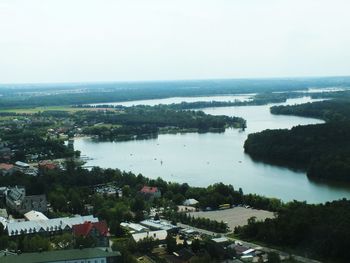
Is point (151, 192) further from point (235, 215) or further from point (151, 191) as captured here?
point (235, 215)

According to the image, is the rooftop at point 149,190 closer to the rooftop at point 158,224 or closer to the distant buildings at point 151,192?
Result: the distant buildings at point 151,192

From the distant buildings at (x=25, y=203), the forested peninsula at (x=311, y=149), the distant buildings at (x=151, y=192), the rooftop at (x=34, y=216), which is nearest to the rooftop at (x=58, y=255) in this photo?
the rooftop at (x=34, y=216)

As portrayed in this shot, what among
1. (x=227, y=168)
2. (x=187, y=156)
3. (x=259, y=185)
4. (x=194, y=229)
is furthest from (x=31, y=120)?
(x=194, y=229)

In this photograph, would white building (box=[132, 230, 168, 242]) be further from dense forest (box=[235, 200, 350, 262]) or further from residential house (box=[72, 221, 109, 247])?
dense forest (box=[235, 200, 350, 262])

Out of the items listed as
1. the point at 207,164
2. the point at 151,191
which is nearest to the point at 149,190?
the point at 151,191

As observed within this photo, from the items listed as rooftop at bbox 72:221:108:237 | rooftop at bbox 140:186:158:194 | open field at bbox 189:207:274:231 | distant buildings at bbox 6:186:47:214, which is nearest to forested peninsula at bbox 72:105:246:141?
rooftop at bbox 140:186:158:194
